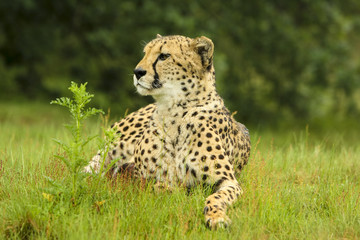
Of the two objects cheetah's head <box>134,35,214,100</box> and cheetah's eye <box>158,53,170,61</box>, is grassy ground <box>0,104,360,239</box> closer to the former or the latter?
cheetah's head <box>134,35,214,100</box>

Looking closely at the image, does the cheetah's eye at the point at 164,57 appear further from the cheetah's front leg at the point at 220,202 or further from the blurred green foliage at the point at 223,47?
the blurred green foliage at the point at 223,47

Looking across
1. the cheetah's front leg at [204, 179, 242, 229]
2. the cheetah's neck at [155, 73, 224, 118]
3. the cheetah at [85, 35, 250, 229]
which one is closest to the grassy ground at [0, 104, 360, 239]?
the cheetah's front leg at [204, 179, 242, 229]

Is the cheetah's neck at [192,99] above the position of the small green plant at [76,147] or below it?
above

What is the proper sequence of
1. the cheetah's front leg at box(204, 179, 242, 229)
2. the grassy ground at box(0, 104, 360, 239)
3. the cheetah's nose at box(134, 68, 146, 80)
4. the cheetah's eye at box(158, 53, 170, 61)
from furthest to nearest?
the cheetah's eye at box(158, 53, 170, 61)
the cheetah's nose at box(134, 68, 146, 80)
the cheetah's front leg at box(204, 179, 242, 229)
the grassy ground at box(0, 104, 360, 239)

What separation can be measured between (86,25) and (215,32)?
379cm

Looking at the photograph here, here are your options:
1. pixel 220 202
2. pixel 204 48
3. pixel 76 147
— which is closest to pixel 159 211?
pixel 220 202

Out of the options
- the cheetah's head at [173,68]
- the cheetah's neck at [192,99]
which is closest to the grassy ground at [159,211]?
the cheetah's neck at [192,99]

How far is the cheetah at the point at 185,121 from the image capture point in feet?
14.3

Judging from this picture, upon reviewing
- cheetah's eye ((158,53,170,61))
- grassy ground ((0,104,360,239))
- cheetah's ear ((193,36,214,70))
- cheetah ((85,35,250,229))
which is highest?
cheetah's ear ((193,36,214,70))

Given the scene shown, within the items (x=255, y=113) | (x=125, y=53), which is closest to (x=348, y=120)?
(x=255, y=113)

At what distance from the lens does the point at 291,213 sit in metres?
4.21

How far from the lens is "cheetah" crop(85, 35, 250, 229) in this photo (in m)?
4.36

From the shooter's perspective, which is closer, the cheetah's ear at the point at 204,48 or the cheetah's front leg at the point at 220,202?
the cheetah's front leg at the point at 220,202

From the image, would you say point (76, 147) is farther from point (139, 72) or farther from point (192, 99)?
point (192, 99)
